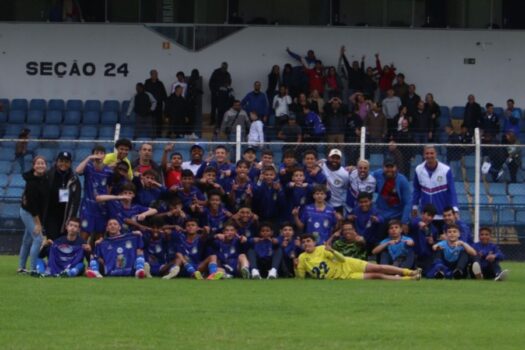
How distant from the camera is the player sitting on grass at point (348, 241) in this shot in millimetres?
19438

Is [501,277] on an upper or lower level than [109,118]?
lower

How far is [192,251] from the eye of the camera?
1902 centimetres

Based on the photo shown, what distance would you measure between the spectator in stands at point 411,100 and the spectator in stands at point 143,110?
5.51 meters

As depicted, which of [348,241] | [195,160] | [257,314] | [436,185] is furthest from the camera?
[195,160]

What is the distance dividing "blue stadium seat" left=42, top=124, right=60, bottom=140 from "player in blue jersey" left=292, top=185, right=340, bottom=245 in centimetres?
1204

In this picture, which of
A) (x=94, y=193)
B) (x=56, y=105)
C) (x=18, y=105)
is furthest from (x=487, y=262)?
(x=18, y=105)

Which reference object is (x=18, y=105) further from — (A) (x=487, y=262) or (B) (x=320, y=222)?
(A) (x=487, y=262)

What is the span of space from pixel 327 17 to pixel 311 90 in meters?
2.94

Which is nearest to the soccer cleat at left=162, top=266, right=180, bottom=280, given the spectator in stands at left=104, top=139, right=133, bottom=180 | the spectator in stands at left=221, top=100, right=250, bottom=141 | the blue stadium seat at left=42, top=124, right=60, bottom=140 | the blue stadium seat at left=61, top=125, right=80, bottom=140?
the spectator in stands at left=104, top=139, right=133, bottom=180

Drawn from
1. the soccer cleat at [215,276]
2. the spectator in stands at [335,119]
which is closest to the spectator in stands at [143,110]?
the spectator in stands at [335,119]

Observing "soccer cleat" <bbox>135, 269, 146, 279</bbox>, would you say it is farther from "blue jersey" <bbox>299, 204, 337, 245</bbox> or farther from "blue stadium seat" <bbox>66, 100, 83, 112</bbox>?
"blue stadium seat" <bbox>66, 100, 83, 112</bbox>

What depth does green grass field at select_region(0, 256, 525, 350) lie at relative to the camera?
11375 mm

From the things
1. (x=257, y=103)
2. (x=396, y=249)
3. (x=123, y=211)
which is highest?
(x=257, y=103)

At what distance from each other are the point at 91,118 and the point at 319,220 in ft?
42.6
